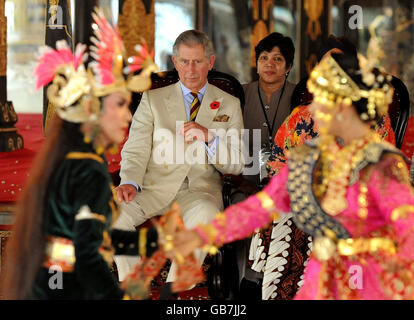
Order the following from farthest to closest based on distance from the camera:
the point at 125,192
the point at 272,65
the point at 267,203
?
the point at 272,65, the point at 125,192, the point at 267,203

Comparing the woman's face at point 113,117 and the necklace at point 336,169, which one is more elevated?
the woman's face at point 113,117

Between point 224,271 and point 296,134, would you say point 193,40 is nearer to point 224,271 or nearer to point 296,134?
point 296,134

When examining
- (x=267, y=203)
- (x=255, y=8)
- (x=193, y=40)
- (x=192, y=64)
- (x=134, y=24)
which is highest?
(x=255, y=8)

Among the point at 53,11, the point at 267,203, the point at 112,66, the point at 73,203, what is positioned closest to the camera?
the point at 73,203

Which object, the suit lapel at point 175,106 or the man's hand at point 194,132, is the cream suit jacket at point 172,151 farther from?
the man's hand at point 194,132

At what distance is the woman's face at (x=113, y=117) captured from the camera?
189 centimetres

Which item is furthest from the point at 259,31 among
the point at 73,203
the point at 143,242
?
the point at 73,203

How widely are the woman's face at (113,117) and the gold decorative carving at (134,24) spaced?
644cm

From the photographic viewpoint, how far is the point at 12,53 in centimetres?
988

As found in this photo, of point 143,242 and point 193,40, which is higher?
point 193,40

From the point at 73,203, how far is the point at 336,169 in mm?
767

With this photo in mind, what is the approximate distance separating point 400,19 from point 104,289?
8.41 metres

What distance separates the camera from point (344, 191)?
1962 millimetres

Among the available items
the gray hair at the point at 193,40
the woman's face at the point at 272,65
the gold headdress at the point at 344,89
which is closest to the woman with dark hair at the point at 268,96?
the woman's face at the point at 272,65
